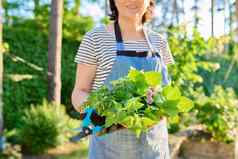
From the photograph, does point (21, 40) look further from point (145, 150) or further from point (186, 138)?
point (145, 150)

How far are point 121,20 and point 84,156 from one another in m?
4.29

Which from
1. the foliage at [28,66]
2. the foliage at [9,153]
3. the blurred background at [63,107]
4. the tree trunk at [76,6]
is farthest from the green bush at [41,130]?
the tree trunk at [76,6]

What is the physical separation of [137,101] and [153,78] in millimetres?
97

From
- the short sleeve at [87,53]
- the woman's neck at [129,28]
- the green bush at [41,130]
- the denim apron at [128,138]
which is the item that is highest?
the woman's neck at [129,28]

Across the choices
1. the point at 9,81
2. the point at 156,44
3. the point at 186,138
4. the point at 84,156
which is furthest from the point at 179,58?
the point at 156,44

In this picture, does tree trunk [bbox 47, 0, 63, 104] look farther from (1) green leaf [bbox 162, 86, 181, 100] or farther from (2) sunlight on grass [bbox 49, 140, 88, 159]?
(1) green leaf [bbox 162, 86, 181, 100]

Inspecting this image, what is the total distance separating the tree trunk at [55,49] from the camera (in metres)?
5.88

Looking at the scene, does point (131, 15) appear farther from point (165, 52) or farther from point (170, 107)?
point (170, 107)

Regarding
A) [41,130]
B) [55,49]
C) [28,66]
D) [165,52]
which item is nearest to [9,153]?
[41,130]

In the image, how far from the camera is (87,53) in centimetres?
173

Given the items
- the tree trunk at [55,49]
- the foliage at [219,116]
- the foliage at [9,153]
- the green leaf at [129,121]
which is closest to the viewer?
the green leaf at [129,121]

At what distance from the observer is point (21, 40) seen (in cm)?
741

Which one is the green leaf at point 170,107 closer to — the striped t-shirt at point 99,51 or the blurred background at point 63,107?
the striped t-shirt at point 99,51

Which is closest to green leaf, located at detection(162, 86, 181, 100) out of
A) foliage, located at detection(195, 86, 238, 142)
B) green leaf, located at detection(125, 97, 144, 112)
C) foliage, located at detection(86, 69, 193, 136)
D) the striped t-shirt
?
foliage, located at detection(86, 69, 193, 136)
